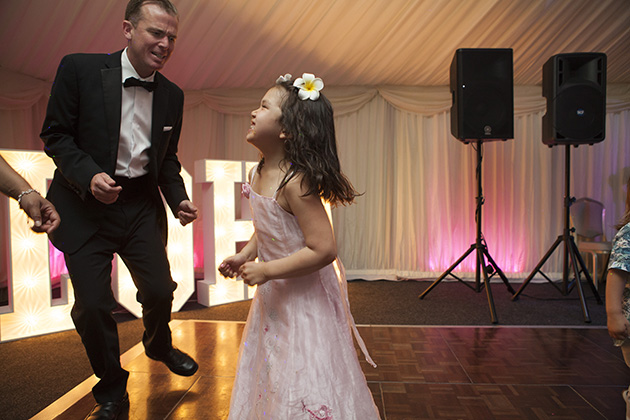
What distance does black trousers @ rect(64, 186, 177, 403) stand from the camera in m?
1.82

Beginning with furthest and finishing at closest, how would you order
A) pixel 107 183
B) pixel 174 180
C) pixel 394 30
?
pixel 394 30
pixel 174 180
pixel 107 183

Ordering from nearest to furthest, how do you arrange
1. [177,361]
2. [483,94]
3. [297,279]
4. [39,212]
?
[297,279] → [39,212] → [177,361] → [483,94]

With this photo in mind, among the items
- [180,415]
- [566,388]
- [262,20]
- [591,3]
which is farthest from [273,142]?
[591,3]

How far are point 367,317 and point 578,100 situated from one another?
2435 mm

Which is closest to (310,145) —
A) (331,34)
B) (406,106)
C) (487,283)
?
(487,283)

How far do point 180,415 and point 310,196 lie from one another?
1272mm

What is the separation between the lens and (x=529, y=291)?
474 centimetres

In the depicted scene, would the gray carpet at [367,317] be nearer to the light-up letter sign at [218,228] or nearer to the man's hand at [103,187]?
the light-up letter sign at [218,228]

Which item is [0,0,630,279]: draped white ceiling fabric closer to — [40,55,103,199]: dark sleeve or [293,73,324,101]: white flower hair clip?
[40,55,103,199]: dark sleeve

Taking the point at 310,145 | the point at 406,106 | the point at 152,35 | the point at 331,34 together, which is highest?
the point at 331,34

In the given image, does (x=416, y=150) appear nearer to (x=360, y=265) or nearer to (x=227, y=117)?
(x=360, y=265)

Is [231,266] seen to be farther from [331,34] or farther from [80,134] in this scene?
[331,34]

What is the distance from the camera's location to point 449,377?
95.3 inches

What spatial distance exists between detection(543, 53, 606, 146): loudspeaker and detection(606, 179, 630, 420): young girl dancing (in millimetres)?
2412
